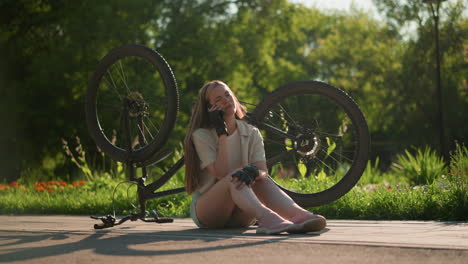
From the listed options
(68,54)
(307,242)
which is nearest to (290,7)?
(68,54)

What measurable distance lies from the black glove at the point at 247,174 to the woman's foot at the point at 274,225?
0.76ft

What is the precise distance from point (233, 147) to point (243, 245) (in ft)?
3.19

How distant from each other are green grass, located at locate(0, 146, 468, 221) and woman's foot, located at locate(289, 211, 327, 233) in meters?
1.30

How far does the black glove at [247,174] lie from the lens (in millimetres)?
3752

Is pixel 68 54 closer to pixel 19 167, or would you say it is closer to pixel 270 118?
pixel 19 167

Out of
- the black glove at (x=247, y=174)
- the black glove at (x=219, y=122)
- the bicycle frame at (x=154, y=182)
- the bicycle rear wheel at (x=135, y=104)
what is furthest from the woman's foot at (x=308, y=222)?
the bicycle rear wheel at (x=135, y=104)

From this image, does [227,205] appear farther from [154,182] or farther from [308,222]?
[154,182]

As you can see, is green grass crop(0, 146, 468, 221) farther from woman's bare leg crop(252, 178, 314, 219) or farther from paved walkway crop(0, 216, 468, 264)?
woman's bare leg crop(252, 178, 314, 219)

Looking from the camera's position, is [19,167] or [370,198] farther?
[19,167]

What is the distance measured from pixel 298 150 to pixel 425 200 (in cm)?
108

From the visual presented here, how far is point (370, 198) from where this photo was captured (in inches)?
205

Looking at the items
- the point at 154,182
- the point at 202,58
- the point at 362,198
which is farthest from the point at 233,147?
the point at 202,58

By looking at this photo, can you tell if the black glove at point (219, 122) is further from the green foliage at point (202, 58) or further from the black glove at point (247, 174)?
the green foliage at point (202, 58)

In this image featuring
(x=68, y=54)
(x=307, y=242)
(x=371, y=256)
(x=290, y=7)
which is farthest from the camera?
(x=290, y=7)
